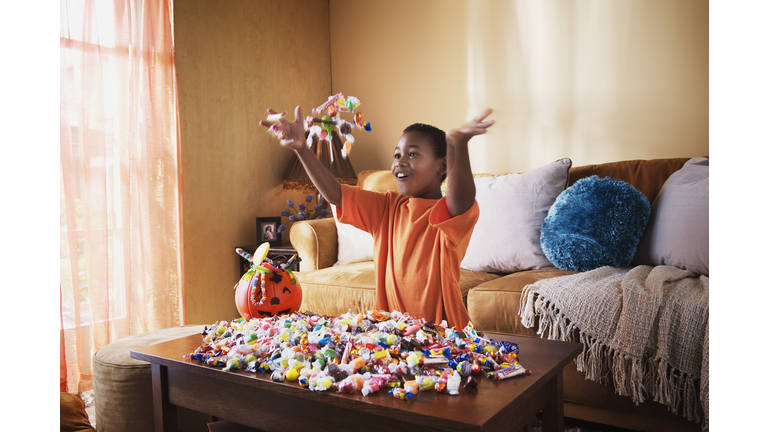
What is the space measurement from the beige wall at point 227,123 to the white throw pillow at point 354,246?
0.72m

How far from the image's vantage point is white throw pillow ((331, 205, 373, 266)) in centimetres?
258

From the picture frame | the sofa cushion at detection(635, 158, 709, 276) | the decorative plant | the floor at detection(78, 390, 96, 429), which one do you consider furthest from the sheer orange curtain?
the sofa cushion at detection(635, 158, 709, 276)

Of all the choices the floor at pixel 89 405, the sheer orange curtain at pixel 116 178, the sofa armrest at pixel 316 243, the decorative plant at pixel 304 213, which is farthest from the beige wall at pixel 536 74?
the floor at pixel 89 405

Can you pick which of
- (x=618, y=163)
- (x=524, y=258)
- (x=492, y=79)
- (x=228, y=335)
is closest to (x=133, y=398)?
(x=228, y=335)

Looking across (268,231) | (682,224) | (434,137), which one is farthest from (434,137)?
(268,231)

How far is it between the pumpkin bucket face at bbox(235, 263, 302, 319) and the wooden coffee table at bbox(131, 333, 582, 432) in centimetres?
16

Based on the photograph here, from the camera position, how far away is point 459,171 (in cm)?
116

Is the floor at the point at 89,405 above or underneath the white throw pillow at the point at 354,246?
underneath

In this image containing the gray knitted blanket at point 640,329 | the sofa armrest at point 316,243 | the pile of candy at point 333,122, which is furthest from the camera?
the sofa armrest at point 316,243

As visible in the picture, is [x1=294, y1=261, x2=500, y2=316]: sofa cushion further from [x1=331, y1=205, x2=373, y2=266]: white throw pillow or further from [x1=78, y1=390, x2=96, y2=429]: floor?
[x1=78, y1=390, x2=96, y2=429]: floor

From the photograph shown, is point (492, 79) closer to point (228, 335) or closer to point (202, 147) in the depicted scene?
point (202, 147)

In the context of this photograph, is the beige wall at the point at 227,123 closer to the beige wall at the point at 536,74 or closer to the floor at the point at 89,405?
the beige wall at the point at 536,74

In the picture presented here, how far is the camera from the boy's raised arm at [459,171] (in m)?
1.05
